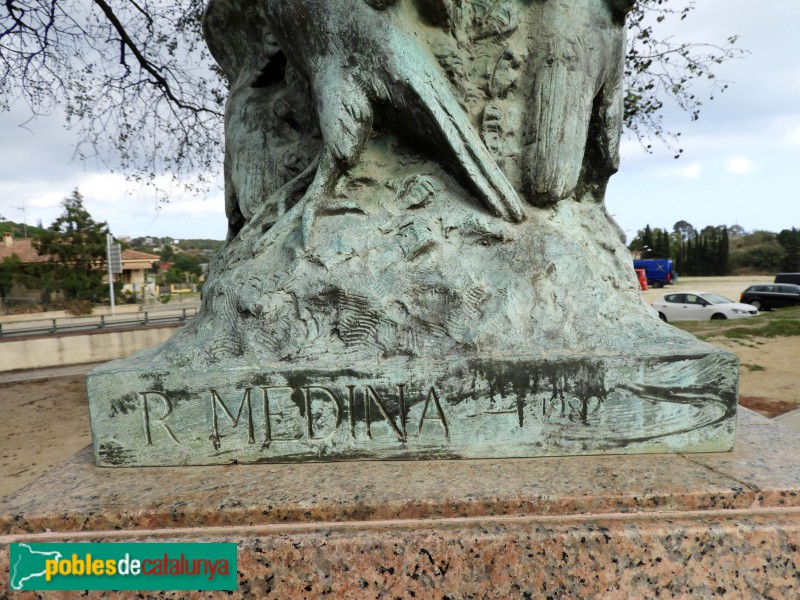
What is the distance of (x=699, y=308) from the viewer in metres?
15.1

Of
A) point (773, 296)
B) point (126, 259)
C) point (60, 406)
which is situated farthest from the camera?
point (126, 259)

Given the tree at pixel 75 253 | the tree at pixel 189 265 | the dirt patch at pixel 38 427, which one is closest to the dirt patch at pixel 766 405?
the dirt patch at pixel 38 427

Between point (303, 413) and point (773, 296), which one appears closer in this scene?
point (303, 413)

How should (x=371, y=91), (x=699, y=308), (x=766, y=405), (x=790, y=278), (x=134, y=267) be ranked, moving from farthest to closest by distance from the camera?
1. (x=134, y=267)
2. (x=790, y=278)
3. (x=699, y=308)
4. (x=766, y=405)
5. (x=371, y=91)

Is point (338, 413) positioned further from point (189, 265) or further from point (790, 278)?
point (189, 265)

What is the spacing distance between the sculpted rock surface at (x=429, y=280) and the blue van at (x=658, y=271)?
36.2 meters

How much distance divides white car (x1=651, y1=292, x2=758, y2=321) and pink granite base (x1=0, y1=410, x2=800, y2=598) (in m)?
14.2

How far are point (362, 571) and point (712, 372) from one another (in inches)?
52.1

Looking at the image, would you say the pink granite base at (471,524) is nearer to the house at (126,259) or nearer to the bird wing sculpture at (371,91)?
the bird wing sculpture at (371,91)

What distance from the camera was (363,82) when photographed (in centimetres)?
232

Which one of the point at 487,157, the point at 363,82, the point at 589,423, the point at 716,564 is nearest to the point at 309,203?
the point at 363,82

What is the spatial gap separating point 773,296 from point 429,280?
859 inches

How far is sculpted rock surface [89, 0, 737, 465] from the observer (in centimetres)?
192

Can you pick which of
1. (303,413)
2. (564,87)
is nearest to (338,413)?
(303,413)
